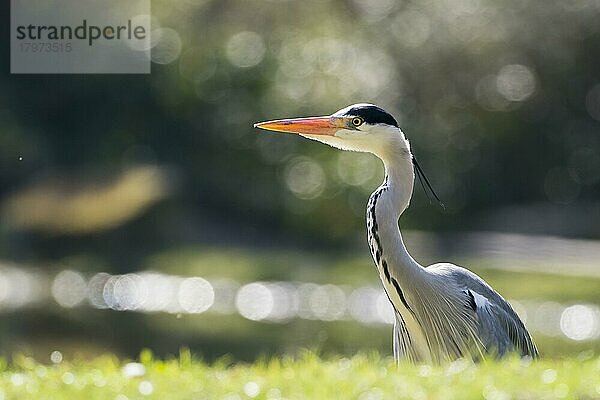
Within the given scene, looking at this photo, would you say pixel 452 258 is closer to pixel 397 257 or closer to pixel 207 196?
pixel 207 196

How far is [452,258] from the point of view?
650 inches

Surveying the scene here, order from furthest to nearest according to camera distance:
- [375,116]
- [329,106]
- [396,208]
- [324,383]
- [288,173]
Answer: [288,173]
[329,106]
[375,116]
[396,208]
[324,383]

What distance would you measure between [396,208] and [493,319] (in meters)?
0.75

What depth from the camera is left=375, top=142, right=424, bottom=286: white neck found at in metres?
5.60

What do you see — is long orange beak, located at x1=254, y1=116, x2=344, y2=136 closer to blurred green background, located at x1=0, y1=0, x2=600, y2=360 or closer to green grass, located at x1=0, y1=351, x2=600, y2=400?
green grass, located at x1=0, y1=351, x2=600, y2=400

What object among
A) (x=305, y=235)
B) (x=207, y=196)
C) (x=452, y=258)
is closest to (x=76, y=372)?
(x=452, y=258)

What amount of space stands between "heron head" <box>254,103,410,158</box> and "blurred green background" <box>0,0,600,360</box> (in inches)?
250

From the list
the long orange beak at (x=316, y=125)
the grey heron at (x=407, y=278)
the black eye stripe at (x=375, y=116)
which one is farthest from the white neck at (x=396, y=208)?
the long orange beak at (x=316, y=125)

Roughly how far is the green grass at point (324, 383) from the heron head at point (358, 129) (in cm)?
133

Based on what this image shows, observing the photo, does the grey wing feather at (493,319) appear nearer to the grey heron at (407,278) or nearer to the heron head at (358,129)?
the grey heron at (407,278)

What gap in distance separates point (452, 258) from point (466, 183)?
5575mm

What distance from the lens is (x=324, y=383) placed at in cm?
430

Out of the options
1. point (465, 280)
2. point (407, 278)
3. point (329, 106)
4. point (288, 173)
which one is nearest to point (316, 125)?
point (407, 278)

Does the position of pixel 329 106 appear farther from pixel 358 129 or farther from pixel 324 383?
pixel 324 383
